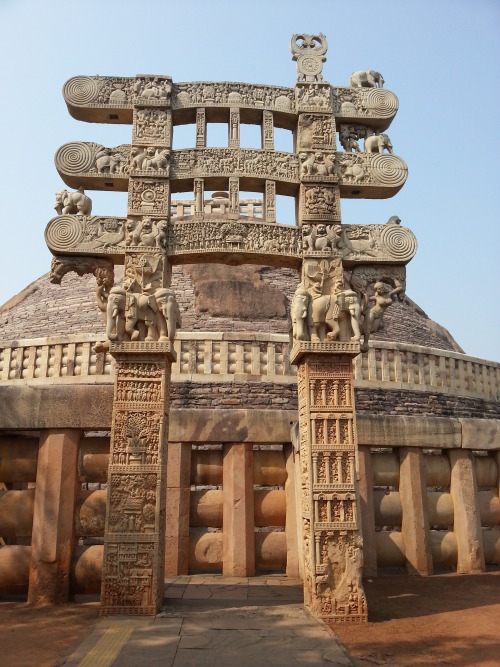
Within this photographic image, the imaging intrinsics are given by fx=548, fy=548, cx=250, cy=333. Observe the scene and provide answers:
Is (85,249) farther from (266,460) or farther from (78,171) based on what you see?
(266,460)

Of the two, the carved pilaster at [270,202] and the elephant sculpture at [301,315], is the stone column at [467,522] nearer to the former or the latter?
the elephant sculpture at [301,315]

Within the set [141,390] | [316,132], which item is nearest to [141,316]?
[141,390]

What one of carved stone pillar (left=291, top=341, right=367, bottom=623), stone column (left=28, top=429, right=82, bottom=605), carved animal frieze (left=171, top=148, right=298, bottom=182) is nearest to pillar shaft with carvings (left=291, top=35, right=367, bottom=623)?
carved stone pillar (left=291, top=341, right=367, bottom=623)

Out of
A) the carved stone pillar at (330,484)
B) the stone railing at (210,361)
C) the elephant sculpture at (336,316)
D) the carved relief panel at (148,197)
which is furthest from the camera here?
the stone railing at (210,361)

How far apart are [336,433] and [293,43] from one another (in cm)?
518

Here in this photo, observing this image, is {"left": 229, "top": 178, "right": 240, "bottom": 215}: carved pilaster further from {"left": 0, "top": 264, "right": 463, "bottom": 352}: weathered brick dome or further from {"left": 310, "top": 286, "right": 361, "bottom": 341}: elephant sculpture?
{"left": 0, "top": 264, "right": 463, "bottom": 352}: weathered brick dome

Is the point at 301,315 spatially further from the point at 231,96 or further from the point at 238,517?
the point at 231,96

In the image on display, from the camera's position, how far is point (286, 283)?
22.9m

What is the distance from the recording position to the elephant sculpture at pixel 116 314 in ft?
20.4

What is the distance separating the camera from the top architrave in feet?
23.1

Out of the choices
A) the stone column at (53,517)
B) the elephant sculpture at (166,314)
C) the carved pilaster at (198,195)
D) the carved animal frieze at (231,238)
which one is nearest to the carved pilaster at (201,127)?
the carved pilaster at (198,195)

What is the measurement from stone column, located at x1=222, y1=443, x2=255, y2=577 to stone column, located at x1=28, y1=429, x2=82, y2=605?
6.01 feet

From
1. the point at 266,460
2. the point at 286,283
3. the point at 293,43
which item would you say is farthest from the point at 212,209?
the point at 266,460

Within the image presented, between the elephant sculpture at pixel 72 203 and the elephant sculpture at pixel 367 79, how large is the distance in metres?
3.93
